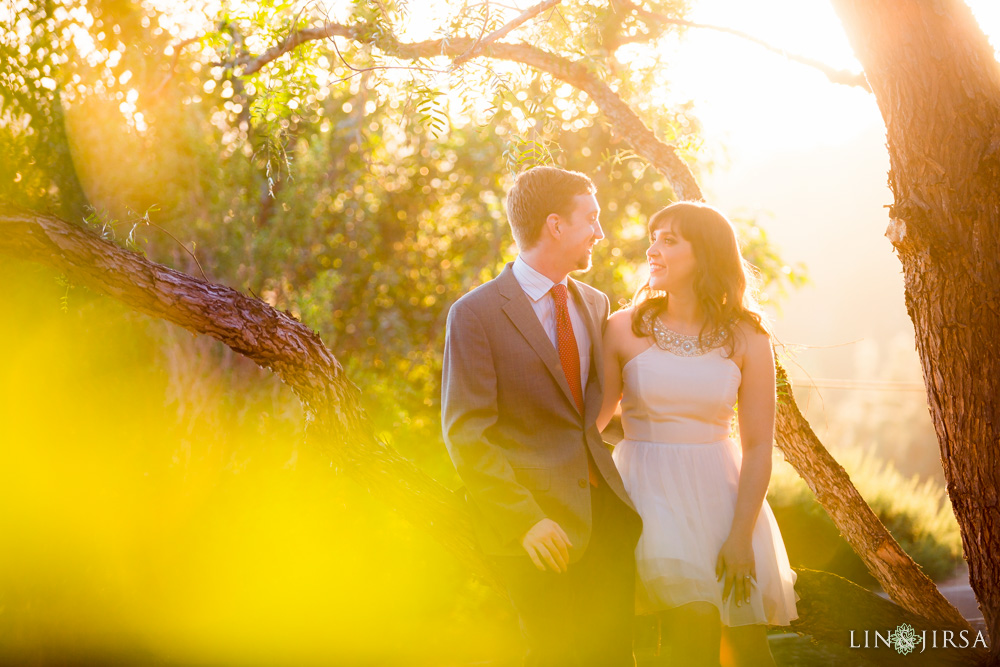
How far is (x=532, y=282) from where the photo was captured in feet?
9.80

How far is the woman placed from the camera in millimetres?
2822

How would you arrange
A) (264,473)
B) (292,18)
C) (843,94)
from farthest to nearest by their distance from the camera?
1. (264,473)
2. (843,94)
3. (292,18)

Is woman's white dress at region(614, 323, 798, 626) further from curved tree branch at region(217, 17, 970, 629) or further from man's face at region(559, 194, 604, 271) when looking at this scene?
curved tree branch at region(217, 17, 970, 629)

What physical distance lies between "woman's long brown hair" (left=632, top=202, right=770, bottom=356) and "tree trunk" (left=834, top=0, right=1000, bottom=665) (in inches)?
28.7

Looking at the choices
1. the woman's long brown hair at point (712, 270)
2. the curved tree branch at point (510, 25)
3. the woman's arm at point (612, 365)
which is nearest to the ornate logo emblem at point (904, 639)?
the woman's long brown hair at point (712, 270)

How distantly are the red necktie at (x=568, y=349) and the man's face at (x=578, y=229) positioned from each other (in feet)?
0.48

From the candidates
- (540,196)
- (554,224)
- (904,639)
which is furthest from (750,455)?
(904,639)

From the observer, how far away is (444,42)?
3.73 m

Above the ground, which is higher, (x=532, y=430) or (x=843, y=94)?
(x=843, y=94)

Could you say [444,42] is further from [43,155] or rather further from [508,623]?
[508,623]

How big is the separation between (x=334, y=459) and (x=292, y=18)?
91.9 inches

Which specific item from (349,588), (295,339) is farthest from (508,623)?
(295,339)

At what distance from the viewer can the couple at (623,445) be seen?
277 cm

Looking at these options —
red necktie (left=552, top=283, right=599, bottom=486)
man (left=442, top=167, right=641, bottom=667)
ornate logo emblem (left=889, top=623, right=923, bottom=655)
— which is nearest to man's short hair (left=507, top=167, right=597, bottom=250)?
man (left=442, top=167, right=641, bottom=667)
